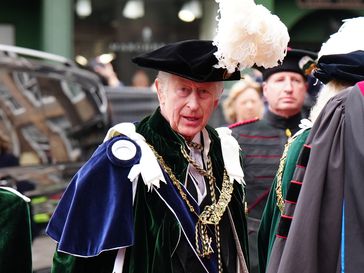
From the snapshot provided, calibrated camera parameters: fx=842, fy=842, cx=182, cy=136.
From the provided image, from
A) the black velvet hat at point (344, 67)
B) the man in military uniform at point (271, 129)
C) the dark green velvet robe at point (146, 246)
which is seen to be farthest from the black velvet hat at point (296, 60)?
the dark green velvet robe at point (146, 246)

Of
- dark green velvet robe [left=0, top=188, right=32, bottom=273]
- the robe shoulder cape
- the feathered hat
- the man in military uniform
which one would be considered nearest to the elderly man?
dark green velvet robe [left=0, top=188, right=32, bottom=273]

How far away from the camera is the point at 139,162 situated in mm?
3426

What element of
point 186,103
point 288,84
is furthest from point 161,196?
point 288,84

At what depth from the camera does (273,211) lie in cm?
393

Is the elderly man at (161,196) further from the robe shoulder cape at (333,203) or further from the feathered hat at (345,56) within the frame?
the robe shoulder cape at (333,203)

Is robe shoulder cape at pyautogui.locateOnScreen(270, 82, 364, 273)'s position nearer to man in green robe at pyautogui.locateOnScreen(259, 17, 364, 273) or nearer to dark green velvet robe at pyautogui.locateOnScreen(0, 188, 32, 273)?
man in green robe at pyautogui.locateOnScreen(259, 17, 364, 273)

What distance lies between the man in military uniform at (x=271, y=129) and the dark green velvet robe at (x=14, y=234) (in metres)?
1.69

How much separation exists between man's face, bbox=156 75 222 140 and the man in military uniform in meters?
1.50

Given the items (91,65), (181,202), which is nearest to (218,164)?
(181,202)

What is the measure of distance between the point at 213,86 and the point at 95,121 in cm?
461

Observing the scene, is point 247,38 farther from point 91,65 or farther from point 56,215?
point 91,65

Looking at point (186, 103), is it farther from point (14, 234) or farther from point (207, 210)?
point (14, 234)

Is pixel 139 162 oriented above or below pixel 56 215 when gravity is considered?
above

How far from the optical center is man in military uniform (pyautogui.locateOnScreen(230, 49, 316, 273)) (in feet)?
16.4
